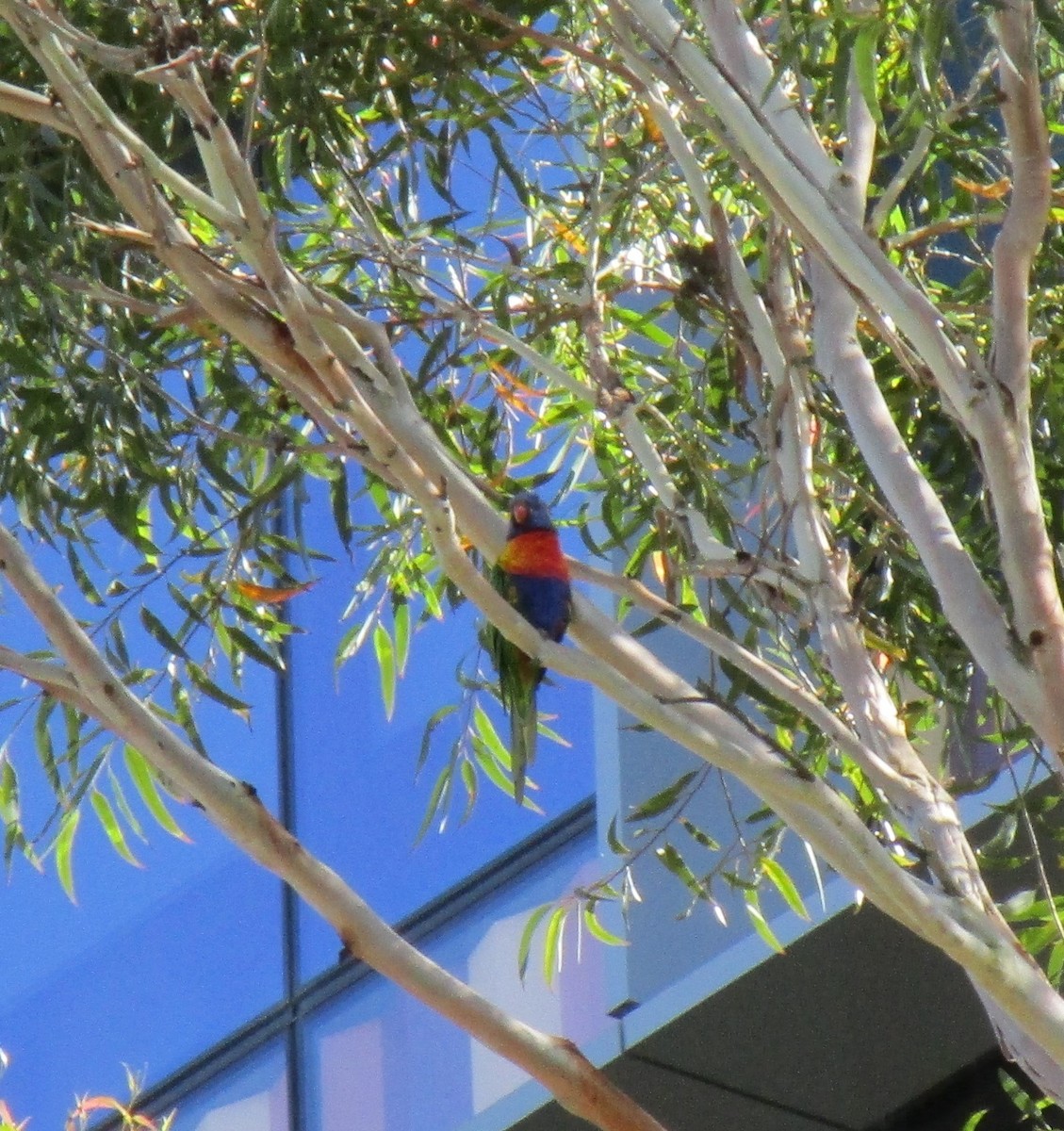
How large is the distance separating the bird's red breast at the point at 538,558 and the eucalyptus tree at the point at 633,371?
11cm

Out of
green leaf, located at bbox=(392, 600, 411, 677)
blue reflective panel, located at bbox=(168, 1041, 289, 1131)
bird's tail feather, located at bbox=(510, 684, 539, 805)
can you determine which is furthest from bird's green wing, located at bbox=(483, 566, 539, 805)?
blue reflective panel, located at bbox=(168, 1041, 289, 1131)

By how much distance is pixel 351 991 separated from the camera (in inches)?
174

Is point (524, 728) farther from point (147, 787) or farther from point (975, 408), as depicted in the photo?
point (975, 408)

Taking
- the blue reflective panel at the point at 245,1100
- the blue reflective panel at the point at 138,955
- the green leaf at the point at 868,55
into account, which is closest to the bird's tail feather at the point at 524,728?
the green leaf at the point at 868,55

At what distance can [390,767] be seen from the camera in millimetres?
4598

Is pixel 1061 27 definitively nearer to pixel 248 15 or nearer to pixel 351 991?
pixel 248 15

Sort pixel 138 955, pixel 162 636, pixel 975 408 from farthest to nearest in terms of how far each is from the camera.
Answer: pixel 138 955, pixel 162 636, pixel 975 408

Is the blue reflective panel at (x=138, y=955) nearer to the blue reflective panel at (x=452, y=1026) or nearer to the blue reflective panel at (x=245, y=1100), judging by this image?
the blue reflective panel at (x=245, y=1100)

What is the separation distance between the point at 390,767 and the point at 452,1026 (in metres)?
0.72

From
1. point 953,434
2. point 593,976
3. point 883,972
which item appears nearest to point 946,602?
point 953,434

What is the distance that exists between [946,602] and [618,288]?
0.91 m

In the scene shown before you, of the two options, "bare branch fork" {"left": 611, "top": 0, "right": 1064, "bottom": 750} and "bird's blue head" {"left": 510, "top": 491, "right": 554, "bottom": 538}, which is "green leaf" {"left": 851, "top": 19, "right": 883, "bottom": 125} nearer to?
"bare branch fork" {"left": 611, "top": 0, "right": 1064, "bottom": 750}

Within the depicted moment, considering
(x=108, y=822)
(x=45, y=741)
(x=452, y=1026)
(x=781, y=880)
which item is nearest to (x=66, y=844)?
(x=108, y=822)

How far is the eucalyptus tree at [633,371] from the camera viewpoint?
1708 mm
